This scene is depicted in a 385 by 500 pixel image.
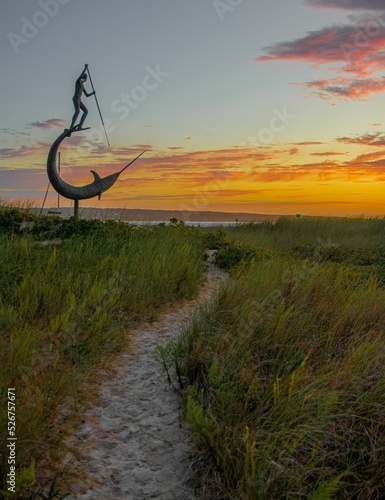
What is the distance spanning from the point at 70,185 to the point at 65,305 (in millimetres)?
7023

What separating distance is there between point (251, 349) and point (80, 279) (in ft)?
10.9

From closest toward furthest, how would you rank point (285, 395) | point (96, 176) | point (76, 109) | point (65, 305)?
point (285, 395), point (65, 305), point (76, 109), point (96, 176)

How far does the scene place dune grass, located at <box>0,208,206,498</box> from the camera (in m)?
4.01

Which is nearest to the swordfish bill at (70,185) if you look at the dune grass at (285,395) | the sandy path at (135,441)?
the dune grass at (285,395)

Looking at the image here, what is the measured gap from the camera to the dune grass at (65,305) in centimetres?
401

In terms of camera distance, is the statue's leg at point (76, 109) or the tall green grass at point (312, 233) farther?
the tall green grass at point (312, 233)

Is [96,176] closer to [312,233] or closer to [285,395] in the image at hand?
→ [312,233]

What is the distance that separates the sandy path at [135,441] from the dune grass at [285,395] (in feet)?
0.78

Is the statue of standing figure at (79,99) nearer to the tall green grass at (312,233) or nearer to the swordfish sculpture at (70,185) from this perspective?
the swordfish sculpture at (70,185)

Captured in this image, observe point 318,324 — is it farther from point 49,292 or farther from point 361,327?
point 49,292

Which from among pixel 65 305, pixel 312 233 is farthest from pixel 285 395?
pixel 312 233

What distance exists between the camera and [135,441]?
4.29 m

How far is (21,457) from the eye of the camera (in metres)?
3.70

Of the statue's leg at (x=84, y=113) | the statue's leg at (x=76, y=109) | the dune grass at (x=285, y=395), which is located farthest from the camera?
the statue's leg at (x=84, y=113)
